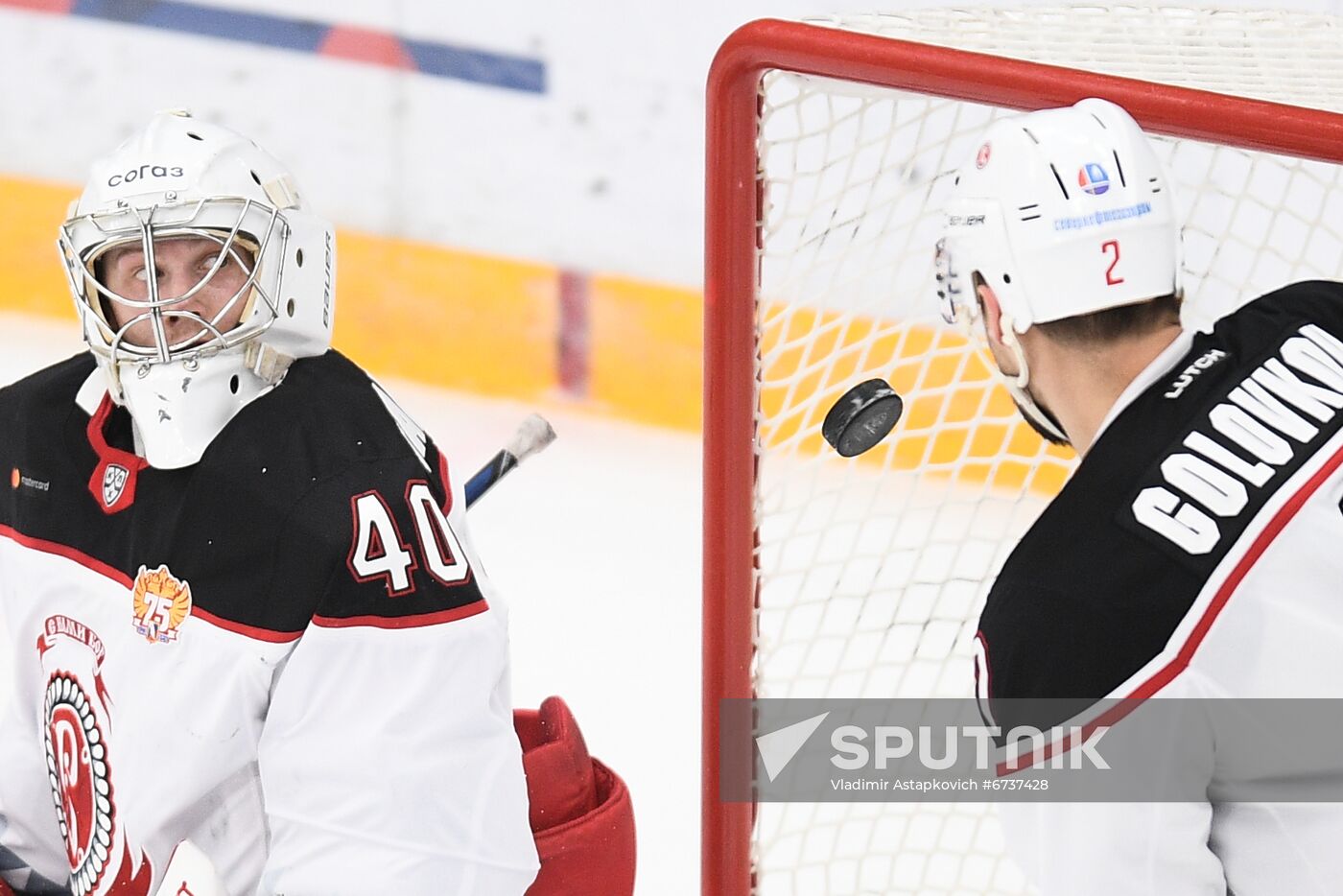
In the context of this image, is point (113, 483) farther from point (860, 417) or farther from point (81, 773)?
point (860, 417)

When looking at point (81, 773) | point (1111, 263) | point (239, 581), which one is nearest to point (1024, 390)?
point (1111, 263)

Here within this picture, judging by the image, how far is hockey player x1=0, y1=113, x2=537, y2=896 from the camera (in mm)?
1327

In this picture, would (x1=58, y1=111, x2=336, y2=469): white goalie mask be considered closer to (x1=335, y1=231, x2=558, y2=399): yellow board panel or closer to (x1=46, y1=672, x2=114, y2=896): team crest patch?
(x1=46, y1=672, x2=114, y2=896): team crest patch

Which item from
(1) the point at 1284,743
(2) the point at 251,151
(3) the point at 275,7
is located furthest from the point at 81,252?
(3) the point at 275,7

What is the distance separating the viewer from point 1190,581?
1.18m

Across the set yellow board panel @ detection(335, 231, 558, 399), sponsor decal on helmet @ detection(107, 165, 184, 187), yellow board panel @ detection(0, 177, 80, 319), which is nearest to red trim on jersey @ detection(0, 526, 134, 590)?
sponsor decal on helmet @ detection(107, 165, 184, 187)

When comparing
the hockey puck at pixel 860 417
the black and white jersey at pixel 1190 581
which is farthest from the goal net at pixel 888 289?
the black and white jersey at pixel 1190 581

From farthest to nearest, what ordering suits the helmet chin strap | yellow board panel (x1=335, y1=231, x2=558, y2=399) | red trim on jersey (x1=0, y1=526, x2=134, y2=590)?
1. yellow board panel (x1=335, y1=231, x2=558, y2=399)
2. red trim on jersey (x1=0, y1=526, x2=134, y2=590)
3. the helmet chin strap

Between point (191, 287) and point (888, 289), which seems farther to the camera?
point (888, 289)

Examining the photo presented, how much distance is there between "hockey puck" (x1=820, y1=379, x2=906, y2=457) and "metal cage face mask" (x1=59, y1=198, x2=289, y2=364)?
46 cm

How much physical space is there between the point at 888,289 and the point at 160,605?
85 cm

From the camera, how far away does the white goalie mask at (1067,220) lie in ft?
4.14

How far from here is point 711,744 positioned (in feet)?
5.26

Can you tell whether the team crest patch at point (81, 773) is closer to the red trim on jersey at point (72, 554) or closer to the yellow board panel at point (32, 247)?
the red trim on jersey at point (72, 554)
